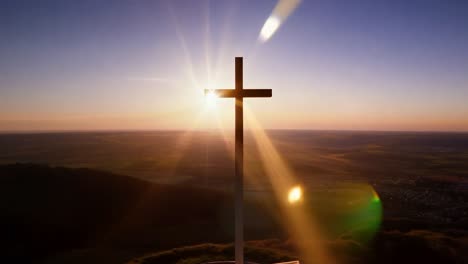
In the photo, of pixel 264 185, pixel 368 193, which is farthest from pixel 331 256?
pixel 264 185

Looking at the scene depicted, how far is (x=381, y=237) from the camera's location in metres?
14.9

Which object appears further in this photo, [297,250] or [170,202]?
[170,202]

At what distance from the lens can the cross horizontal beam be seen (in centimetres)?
723

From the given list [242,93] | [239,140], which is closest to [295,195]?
[239,140]

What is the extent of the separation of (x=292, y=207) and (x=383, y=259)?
23009 mm

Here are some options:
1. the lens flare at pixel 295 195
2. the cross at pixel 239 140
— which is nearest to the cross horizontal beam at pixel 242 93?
the cross at pixel 239 140

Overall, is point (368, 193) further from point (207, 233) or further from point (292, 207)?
point (207, 233)

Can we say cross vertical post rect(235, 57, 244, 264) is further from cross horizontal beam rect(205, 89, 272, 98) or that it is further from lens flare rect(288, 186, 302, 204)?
lens flare rect(288, 186, 302, 204)

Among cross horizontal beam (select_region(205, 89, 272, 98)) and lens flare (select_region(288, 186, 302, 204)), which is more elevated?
cross horizontal beam (select_region(205, 89, 272, 98))

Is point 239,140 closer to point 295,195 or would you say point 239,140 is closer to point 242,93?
point 242,93

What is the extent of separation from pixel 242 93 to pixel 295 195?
37938mm

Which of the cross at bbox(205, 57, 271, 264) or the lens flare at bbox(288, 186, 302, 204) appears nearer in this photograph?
the cross at bbox(205, 57, 271, 264)

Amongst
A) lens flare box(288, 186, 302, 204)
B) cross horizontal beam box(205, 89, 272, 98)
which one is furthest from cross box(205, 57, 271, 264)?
lens flare box(288, 186, 302, 204)

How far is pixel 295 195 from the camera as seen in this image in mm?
43375
